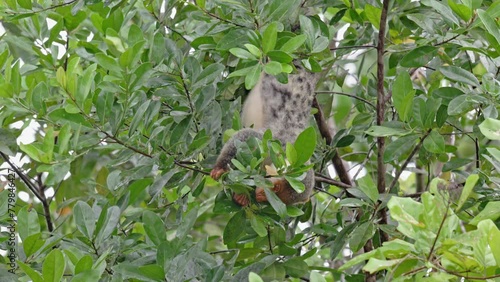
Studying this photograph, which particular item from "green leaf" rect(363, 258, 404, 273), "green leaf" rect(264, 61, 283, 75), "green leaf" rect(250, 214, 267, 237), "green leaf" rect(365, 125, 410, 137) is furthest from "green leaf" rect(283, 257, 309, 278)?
"green leaf" rect(363, 258, 404, 273)

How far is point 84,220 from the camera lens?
2.68 meters

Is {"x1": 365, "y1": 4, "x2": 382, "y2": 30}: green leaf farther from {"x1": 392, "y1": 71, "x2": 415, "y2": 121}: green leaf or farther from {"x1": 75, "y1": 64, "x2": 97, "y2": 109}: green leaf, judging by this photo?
{"x1": 75, "y1": 64, "x2": 97, "y2": 109}: green leaf

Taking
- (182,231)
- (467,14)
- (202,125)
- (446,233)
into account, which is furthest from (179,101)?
(446,233)

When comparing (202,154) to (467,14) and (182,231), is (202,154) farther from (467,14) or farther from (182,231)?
(467,14)

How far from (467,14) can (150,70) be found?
3.58 feet

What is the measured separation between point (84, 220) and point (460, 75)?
139cm

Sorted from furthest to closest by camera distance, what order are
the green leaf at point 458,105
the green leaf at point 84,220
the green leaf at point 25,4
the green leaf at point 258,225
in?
the green leaf at point 258,225 → the green leaf at point 25,4 → the green leaf at point 458,105 → the green leaf at point 84,220

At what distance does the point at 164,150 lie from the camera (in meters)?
2.82

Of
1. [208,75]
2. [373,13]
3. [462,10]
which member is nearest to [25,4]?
[208,75]

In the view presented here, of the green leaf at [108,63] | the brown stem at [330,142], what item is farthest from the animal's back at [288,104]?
the green leaf at [108,63]

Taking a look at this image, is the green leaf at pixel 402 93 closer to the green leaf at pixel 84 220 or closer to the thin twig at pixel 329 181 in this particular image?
the thin twig at pixel 329 181

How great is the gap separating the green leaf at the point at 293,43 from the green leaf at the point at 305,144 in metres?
0.28

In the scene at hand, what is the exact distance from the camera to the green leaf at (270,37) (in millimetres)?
2568

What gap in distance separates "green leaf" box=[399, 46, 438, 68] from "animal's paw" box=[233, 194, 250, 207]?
0.76m
